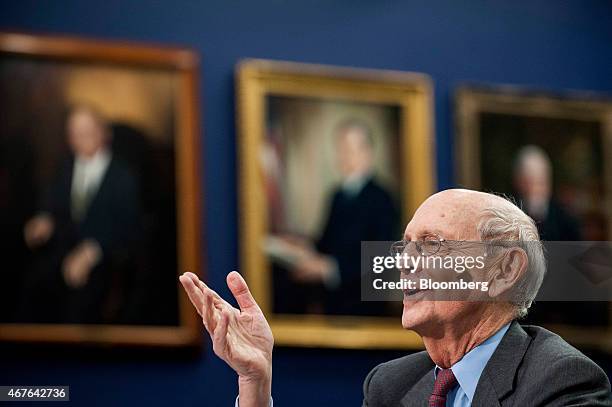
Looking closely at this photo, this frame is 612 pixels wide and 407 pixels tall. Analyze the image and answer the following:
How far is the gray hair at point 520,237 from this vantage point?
14.3ft

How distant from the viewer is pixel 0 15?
302 inches

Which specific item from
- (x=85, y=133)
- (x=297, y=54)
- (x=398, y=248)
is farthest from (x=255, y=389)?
(x=297, y=54)

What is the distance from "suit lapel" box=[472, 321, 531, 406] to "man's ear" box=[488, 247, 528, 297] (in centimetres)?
15

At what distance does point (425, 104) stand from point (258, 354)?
15.2 feet

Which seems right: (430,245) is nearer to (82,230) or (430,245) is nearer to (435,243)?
(435,243)

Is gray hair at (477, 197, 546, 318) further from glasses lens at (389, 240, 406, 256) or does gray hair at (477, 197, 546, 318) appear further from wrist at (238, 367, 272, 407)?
wrist at (238, 367, 272, 407)

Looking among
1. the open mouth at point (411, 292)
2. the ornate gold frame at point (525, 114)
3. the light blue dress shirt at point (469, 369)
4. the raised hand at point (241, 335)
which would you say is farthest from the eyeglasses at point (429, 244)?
the ornate gold frame at point (525, 114)

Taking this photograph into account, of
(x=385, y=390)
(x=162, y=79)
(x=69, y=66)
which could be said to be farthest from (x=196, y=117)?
(x=385, y=390)

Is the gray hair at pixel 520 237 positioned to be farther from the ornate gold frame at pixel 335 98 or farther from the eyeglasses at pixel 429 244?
the ornate gold frame at pixel 335 98

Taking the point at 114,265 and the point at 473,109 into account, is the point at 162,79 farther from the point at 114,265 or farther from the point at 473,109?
the point at 473,109

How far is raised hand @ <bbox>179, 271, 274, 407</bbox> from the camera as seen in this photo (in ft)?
14.0

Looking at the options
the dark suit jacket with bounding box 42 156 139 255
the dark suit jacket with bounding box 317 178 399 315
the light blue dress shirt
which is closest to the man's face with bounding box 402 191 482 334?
the light blue dress shirt

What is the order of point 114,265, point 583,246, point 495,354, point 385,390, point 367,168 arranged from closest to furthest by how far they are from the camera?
point 495,354
point 385,390
point 583,246
point 114,265
point 367,168

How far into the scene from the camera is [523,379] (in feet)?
13.5
